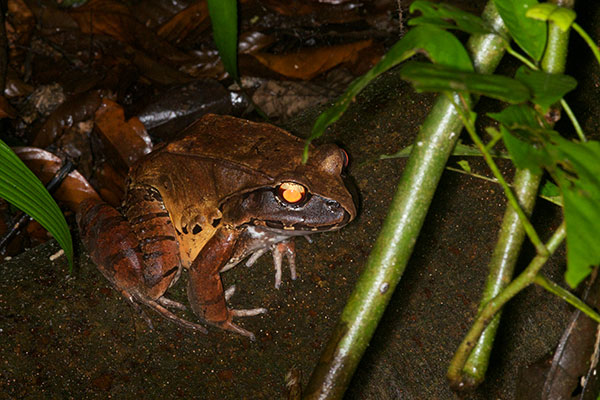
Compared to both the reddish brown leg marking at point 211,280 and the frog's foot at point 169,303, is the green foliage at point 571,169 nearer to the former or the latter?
the reddish brown leg marking at point 211,280

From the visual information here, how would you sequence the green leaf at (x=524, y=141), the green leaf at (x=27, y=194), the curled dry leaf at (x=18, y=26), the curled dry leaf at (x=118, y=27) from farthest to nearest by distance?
the curled dry leaf at (x=18, y=26), the curled dry leaf at (x=118, y=27), the green leaf at (x=27, y=194), the green leaf at (x=524, y=141)

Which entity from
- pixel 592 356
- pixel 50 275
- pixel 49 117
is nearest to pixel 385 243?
pixel 592 356

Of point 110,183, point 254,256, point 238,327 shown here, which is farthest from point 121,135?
point 238,327

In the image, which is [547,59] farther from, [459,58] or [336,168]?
[336,168]

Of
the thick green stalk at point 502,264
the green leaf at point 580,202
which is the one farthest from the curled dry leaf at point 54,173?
the green leaf at point 580,202

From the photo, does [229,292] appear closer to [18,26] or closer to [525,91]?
[525,91]

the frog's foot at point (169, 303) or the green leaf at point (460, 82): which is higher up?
the green leaf at point (460, 82)
